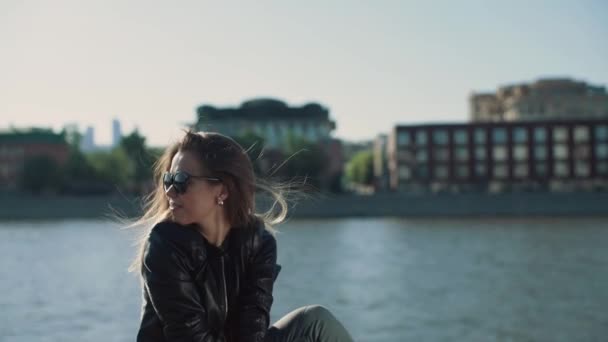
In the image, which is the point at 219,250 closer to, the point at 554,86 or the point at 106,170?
the point at 106,170

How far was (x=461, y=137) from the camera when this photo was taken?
2751 inches

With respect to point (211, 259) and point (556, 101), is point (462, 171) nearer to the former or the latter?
point (556, 101)

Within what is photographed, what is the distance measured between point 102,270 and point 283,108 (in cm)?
6057

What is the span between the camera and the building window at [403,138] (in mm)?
70037

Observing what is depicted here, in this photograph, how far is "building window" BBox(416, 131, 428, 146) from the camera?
69938 mm

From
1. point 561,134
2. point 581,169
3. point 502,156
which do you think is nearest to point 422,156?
point 502,156

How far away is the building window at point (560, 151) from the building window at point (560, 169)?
20.2 inches

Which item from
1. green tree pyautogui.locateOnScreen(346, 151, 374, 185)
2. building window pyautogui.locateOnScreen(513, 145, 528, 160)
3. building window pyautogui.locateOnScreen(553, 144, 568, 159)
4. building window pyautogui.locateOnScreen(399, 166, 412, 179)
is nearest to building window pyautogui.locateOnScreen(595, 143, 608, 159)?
building window pyautogui.locateOnScreen(553, 144, 568, 159)

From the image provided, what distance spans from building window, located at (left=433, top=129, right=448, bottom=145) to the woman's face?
6780cm

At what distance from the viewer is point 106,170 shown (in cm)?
7506

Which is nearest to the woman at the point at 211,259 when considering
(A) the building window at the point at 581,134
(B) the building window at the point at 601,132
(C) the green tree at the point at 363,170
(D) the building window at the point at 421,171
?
(D) the building window at the point at 421,171

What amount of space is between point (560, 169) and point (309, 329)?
6961 cm

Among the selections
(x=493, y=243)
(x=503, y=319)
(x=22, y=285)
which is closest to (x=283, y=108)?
(x=493, y=243)

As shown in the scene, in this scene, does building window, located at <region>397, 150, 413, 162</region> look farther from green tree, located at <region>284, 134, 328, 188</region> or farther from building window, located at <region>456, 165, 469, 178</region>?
green tree, located at <region>284, 134, 328, 188</region>
